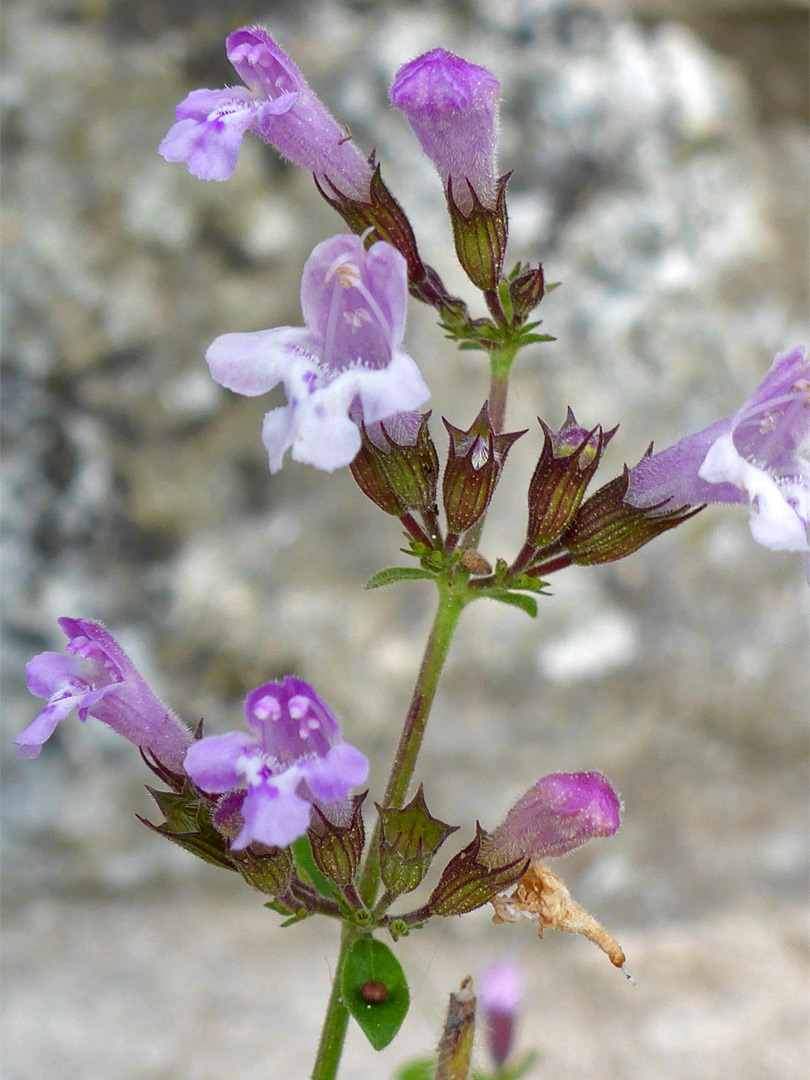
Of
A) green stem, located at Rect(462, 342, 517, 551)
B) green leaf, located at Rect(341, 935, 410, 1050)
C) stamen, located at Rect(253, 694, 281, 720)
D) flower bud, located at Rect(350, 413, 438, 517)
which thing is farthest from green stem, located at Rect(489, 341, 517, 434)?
green leaf, located at Rect(341, 935, 410, 1050)

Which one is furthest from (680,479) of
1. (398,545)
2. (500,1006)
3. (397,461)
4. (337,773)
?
(398,545)

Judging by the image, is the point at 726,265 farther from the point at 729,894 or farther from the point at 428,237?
the point at 729,894

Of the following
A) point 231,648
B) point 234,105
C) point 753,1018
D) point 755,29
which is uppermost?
point 755,29

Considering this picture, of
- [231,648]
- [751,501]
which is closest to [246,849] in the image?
[751,501]

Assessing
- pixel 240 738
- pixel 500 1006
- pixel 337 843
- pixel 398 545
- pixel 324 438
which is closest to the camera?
pixel 324 438

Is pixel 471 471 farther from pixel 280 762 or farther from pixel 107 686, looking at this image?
pixel 107 686

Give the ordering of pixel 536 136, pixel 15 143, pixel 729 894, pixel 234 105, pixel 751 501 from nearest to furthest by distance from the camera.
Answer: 1. pixel 751 501
2. pixel 234 105
3. pixel 15 143
4. pixel 536 136
5. pixel 729 894

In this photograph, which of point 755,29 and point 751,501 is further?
point 755,29
